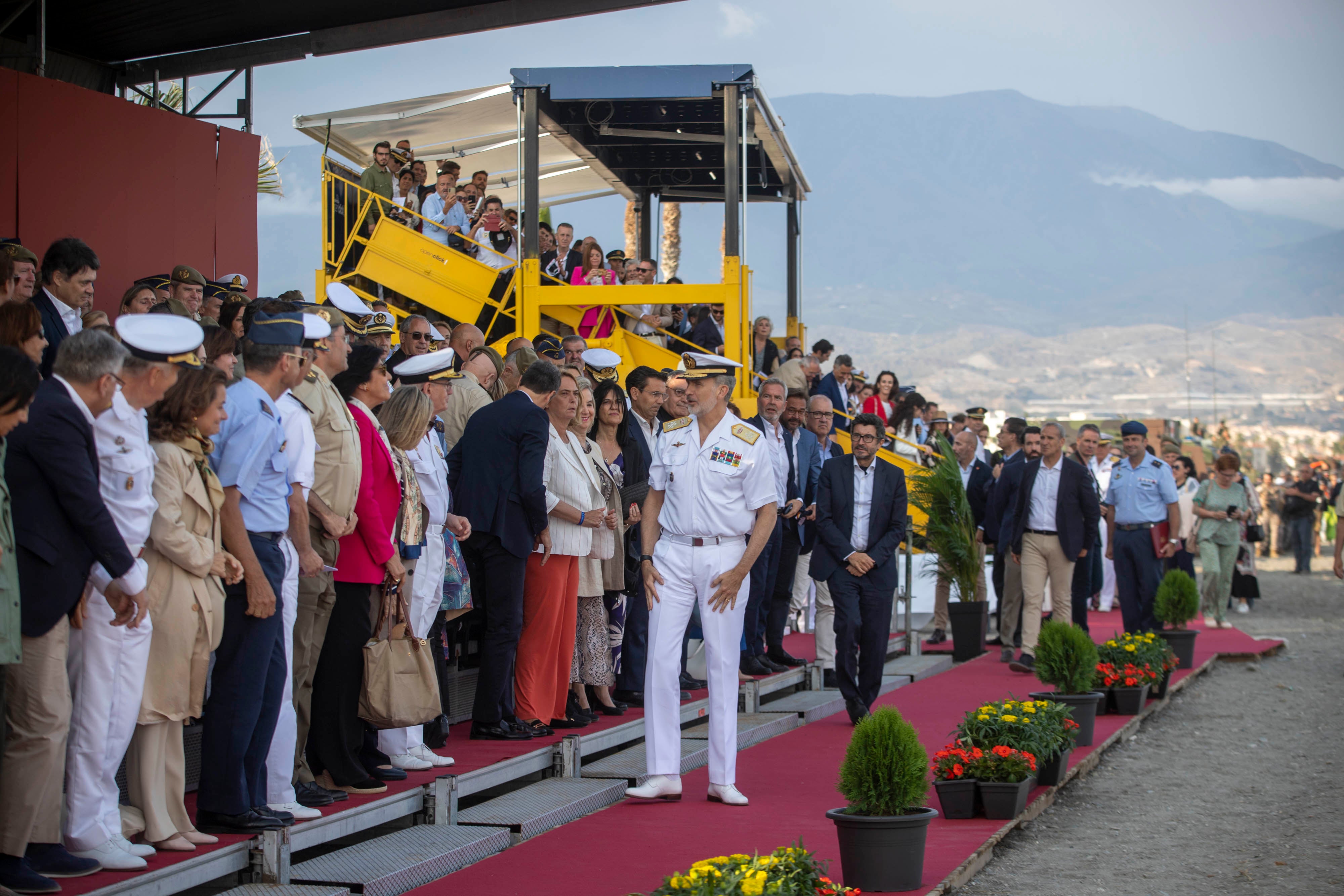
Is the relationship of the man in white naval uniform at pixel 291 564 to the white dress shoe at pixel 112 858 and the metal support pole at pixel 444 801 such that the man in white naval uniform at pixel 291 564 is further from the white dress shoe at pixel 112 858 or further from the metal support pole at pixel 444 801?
the white dress shoe at pixel 112 858

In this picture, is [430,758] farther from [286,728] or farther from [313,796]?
[286,728]

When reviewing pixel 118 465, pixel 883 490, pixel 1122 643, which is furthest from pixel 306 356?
pixel 1122 643

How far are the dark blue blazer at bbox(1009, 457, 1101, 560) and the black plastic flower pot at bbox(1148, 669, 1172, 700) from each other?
4.34ft

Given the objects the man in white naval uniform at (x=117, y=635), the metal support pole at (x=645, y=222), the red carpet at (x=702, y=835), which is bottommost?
the red carpet at (x=702, y=835)

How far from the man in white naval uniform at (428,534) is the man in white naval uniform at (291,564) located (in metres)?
0.90

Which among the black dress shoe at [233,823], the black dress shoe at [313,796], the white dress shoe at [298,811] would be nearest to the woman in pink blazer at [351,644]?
the black dress shoe at [313,796]

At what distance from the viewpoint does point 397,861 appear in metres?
4.80

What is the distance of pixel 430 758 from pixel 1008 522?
717 centimetres

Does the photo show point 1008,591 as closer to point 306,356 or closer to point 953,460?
point 953,460

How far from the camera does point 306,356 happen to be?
5199mm

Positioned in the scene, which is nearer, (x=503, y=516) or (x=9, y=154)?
(x=503, y=516)

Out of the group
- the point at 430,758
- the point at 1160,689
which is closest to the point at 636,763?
the point at 430,758

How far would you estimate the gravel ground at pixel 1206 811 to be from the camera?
5.57m

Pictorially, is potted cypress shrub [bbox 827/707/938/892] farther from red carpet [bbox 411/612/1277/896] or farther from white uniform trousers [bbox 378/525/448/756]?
white uniform trousers [bbox 378/525/448/756]
